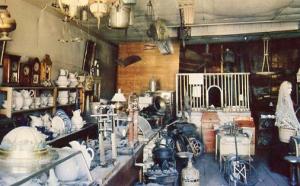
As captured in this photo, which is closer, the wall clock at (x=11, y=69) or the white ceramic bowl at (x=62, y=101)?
the wall clock at (x=11, y=69)

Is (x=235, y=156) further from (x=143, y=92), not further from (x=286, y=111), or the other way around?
(x=143, y=92)

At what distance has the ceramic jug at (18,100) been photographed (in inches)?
190

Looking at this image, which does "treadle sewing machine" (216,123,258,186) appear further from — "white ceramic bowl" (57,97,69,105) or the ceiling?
"white ceramic bowl" (57,97,69,105)

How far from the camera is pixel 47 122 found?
5484 mm

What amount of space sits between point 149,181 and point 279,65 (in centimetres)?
866

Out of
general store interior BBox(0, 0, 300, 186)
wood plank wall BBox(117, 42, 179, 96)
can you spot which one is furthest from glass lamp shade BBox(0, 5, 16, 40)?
wood plank wall BBox(117, 42, 179, 96)

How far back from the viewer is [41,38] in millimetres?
6082

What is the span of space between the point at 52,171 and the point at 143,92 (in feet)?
28.3

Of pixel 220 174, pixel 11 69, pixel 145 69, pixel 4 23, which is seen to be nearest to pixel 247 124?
pixel 220 174

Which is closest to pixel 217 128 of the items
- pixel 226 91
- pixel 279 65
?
pixel 226 91

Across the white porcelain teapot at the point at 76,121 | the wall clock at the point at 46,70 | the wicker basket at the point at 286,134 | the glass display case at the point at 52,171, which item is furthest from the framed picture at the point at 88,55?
the glass display case at the point at 52,171

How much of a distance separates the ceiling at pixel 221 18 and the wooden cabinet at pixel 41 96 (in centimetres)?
160

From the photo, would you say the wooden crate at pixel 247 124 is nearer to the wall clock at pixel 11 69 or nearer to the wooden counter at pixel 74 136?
the wooden counter at pixel 74 136

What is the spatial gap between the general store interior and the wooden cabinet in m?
0.02
